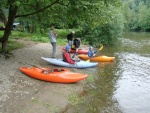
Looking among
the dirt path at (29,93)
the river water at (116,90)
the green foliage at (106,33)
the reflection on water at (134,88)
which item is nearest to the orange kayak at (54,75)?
the dirt path at (29,93)

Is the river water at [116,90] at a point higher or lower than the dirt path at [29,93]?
lower

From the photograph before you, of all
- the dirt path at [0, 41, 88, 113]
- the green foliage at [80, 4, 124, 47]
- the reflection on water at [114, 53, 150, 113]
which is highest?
the green foliage at [80, 4, 124, 47]

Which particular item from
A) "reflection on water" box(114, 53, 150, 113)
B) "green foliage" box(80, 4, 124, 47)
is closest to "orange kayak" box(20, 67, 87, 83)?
"reflection on water" box(114, 53, 150, 113)

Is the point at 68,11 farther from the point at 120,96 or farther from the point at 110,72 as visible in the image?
the point at 120,96

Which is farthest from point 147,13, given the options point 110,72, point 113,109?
point 113,109

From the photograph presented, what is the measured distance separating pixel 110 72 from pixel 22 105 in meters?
7.46

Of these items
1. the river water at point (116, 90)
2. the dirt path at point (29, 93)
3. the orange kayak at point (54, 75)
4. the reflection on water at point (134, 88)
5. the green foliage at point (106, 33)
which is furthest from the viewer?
the green foliage at point (106, 33)

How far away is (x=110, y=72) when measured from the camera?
14.1 m

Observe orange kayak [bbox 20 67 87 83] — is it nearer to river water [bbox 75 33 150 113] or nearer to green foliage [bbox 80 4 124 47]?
river water [bbox 75 33 150 113]

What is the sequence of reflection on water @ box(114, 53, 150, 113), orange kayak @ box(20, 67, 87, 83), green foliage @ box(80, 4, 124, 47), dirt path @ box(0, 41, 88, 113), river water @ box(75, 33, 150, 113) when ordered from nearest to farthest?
dirt path @ box(0, 41, 88, 113), river water @ box(75, 33, 150, 113), reflection on water @ box(114, 53, 150, 113), orange kayak @ box(20, 67, 87, 83), green foliage @ box(80, 4, 124, 47)

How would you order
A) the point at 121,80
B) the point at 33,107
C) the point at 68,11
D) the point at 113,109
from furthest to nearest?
the point at 68,11, the point at 121,80, the point at 113,109, the point at 33,107

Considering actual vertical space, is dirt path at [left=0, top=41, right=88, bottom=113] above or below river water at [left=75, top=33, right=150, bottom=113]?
above

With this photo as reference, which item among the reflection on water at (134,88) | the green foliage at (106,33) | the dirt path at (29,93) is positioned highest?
the green foliage at (106,33)

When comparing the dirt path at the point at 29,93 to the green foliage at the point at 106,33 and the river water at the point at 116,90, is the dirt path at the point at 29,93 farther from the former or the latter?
the green foliage at the point at 106,33
